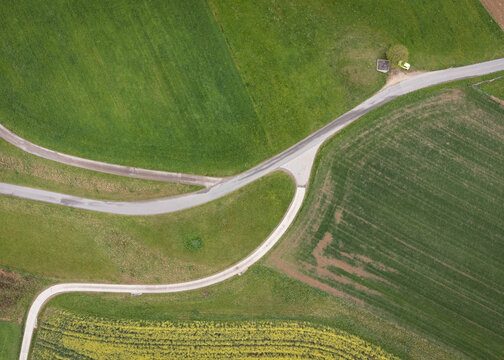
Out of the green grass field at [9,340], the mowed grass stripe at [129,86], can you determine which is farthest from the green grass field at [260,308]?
the mowed grass stripe at [129,86]

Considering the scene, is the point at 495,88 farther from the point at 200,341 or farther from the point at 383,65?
the point at 200,341

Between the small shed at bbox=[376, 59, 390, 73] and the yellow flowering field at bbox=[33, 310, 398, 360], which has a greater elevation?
the small shed at bbox=[376, 59, 390, 73]

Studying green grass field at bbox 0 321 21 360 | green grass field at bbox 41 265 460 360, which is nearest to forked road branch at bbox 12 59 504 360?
green grass field at bbox 0 321 21 360

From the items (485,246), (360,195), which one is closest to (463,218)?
(485,246)

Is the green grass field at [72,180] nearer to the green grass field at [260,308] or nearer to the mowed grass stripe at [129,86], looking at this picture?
the mowed grass stripe at [129,86]

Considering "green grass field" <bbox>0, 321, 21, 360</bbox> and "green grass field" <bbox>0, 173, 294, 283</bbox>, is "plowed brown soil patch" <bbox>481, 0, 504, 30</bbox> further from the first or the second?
"green grass field" <bbox>0, 321, 21, 360</bbox>

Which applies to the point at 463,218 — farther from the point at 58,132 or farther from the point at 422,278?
the point at 58,132

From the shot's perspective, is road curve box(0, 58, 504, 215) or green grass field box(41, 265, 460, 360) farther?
road curve box(0, 58, 504, 215)
